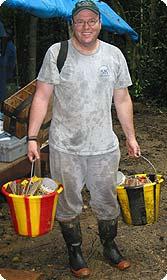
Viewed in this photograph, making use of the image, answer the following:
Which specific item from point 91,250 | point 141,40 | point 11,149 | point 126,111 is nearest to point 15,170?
point 11,149

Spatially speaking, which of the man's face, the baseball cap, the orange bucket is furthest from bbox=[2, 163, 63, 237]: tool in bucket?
the baseball cap

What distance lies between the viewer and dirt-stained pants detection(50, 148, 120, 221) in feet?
10.6

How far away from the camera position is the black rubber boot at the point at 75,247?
3385 mm

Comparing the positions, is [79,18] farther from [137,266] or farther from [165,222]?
[165,222]

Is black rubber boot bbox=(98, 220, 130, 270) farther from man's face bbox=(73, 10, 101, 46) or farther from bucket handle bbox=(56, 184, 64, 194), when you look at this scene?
man's face bbox=(73, 10, 101, 46)

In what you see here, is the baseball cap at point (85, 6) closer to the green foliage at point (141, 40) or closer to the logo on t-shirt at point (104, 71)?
the logo on t-shirt at point (104, 71)

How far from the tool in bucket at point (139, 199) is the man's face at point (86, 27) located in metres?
1.08

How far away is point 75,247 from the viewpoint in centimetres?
343

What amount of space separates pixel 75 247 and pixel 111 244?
28cm

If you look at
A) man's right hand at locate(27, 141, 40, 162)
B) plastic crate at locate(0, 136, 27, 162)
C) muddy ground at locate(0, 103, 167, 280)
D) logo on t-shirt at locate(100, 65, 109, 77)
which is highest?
logo on t-shirt at locate(100, 65, 109, 77)

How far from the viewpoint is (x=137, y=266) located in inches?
140

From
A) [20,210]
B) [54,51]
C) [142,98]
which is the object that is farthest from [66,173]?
[142,98]

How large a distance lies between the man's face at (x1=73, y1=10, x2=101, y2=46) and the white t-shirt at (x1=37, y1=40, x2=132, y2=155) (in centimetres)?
9

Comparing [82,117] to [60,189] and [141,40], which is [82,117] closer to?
[60,189]
